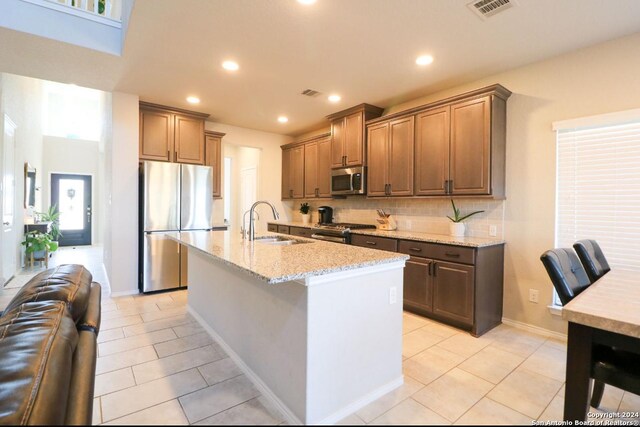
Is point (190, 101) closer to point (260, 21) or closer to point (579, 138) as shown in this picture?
point (260, 21)

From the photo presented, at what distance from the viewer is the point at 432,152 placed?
345 cm

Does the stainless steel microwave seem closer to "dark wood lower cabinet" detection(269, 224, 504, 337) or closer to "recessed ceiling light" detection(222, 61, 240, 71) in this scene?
"dark wood lower cabinet" detection(269, 224, 504, 337)

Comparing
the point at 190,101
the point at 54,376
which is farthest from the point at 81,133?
the point at 54,376

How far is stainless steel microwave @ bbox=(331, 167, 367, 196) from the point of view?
424 centimetres

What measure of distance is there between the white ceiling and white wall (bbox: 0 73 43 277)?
1638 millimetres

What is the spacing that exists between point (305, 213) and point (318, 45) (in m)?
3.36

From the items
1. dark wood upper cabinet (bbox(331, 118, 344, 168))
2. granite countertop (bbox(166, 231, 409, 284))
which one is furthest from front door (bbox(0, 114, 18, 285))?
dark wood upper cabinet (bbox(331, 118, 344, 168))

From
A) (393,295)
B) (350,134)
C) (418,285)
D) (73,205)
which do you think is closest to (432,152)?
(350,134)

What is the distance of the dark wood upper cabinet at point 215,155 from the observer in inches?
193

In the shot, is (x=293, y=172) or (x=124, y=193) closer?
(x=124, y=193)

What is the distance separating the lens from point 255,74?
10.8 feet

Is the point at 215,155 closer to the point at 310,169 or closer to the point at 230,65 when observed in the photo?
the point at 310,169

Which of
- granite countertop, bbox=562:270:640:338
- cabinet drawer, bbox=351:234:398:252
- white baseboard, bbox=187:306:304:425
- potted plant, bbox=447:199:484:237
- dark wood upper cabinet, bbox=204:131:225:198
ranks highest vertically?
dark wood upper cabinet, bbox=204:131:225:198

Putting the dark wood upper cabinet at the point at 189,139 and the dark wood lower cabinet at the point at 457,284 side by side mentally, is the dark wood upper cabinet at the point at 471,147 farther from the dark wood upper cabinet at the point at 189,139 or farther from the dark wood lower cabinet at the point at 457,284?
the dark wood upper cabinet at the point at 189,139
